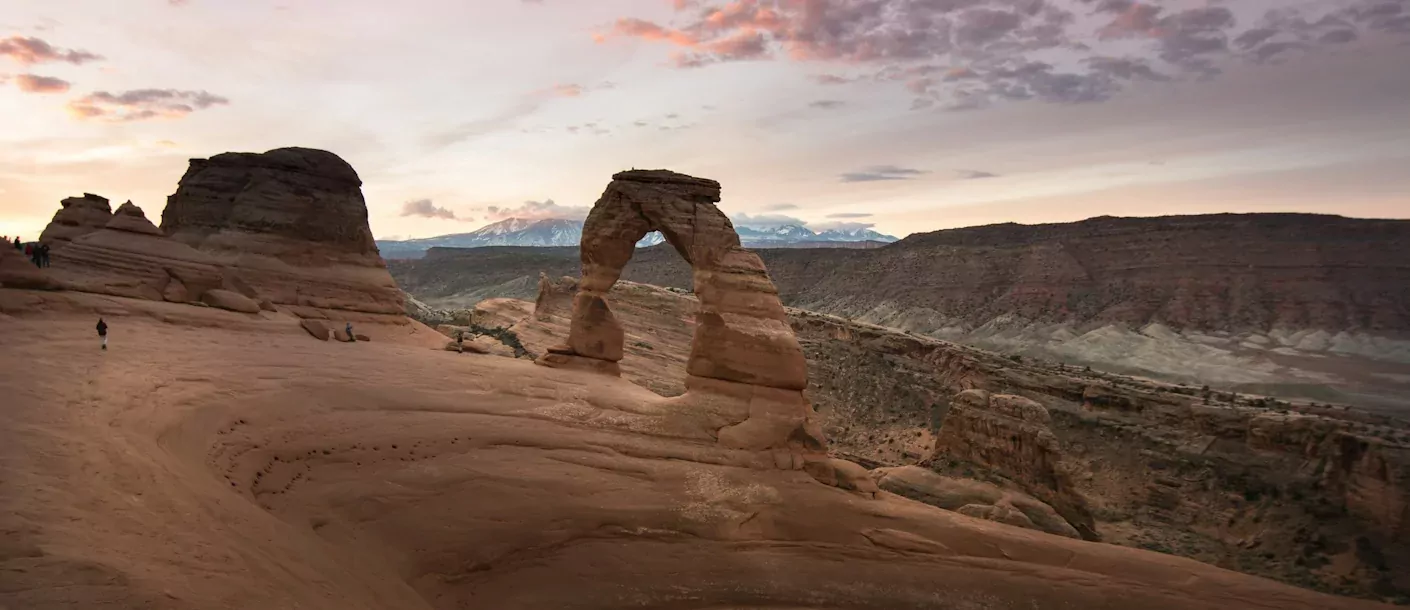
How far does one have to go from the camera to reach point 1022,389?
104 feet

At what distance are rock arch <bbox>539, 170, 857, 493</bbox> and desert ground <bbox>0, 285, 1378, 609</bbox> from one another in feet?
1.95

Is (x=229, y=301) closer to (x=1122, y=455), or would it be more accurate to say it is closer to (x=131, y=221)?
(x=131, y=221)

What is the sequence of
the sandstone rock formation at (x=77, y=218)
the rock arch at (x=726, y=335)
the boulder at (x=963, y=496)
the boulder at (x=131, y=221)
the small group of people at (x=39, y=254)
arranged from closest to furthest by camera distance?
the rock arch at (x=726, y=335) → the boulder at (x=963, y=496) → the small group of people at (x=39, y=254) → the sandstone rock formation at (x=77, y=218) → the boulder at (x=131, y=221)

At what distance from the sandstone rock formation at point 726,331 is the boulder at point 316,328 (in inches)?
372

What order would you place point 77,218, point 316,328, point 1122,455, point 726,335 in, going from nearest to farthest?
point 726,335 → point 316,328 → point 77,218 → point 1122,455

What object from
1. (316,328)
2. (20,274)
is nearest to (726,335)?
(316,328)

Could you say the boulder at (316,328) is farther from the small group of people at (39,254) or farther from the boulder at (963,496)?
the boulder at (963,496)

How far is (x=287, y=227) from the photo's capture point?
92.5 feet

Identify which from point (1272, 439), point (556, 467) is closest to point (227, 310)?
point (556, 467)

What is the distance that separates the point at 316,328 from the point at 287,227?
10043mm

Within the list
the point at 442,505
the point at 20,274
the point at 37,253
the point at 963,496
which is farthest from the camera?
the point at 37,253

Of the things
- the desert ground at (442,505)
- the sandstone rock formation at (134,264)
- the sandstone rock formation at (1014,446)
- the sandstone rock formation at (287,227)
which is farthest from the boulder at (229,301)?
the sandstone rock formation at (1014,446)

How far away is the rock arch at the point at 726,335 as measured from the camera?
1439cm

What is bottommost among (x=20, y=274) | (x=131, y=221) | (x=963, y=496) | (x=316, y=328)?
(x=963, y=496)
